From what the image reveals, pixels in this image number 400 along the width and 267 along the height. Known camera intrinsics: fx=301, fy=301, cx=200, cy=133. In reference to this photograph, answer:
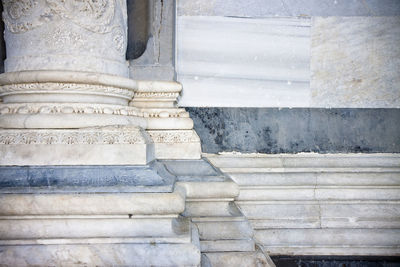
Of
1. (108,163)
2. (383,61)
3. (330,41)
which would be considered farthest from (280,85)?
(108,163)

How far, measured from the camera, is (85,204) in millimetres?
1220

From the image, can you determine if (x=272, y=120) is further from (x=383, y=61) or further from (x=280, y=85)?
(x=383, y=61)

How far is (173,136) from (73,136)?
2.10ft

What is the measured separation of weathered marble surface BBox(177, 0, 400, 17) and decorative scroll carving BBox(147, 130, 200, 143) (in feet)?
3.02

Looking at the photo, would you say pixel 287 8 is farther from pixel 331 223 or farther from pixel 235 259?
pixel 235 259

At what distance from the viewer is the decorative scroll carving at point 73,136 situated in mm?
1429

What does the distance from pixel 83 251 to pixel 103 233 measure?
0.10 m

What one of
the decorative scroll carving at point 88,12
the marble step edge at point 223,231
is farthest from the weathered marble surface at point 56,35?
the marble step edge at point 223,231

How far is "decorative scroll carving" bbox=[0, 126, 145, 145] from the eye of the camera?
143 cm

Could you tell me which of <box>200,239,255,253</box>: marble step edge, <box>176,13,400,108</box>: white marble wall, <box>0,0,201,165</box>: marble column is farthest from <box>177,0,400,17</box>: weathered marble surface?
<box>200,239,255,253</box>: marble step edge

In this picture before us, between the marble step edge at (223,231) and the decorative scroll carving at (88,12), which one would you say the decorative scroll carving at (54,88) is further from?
the marble step edge at (223,231)

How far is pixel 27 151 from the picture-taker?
55.6 inches

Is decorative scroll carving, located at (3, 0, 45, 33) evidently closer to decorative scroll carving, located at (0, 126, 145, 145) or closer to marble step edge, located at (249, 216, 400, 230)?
decorative scroll carving, located at (0, 126, 145, 145)

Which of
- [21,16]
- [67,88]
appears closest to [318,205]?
[67,88]
